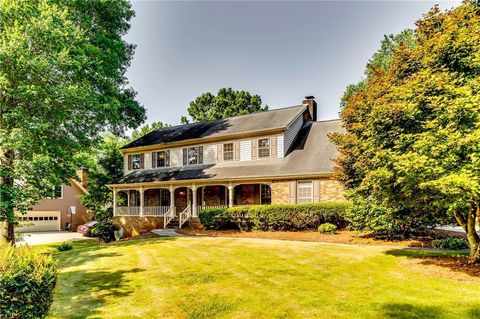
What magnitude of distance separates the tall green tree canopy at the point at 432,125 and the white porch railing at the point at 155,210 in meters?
16.2

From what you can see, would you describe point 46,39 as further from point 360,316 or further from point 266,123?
point 360,316

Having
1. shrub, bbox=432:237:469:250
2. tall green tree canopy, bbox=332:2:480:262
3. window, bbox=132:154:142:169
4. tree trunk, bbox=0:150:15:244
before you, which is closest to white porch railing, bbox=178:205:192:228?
window, bbox=132:154:142:169

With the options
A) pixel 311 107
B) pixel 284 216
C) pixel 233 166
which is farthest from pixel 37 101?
pixel 311 107

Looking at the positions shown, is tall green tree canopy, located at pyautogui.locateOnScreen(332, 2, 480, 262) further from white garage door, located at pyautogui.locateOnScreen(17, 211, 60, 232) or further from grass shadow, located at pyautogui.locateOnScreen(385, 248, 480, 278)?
white garage door, located at pyautogui.locateOnScreen(17, 211, 60, 232)

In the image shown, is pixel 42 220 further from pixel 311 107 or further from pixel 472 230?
pixel 472 230

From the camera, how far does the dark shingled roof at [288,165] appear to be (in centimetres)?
1848

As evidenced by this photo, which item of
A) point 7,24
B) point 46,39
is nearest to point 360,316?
point 46,39

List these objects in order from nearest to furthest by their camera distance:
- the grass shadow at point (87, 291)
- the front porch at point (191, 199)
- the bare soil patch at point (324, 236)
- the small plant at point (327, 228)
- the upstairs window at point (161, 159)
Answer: the grass shadow at point (87, 291) → the bare soil patch at point (324, 236) → the small plant at point (327, 228) → the front porch at point (191, 199) → the upstairs window at point (161, 159)

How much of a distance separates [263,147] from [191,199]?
7.09m

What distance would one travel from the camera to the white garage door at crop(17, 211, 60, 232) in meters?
31.9

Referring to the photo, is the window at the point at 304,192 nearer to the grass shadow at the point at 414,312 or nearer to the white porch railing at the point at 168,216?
the white porch railing at the point at 168,216

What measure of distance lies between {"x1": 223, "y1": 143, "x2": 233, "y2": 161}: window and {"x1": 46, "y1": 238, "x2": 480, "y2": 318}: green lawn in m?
11.9

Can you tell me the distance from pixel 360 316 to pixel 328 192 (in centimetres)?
1230

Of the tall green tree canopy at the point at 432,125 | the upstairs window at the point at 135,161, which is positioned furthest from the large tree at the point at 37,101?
the tall green tree canopy at the point at 432,125
